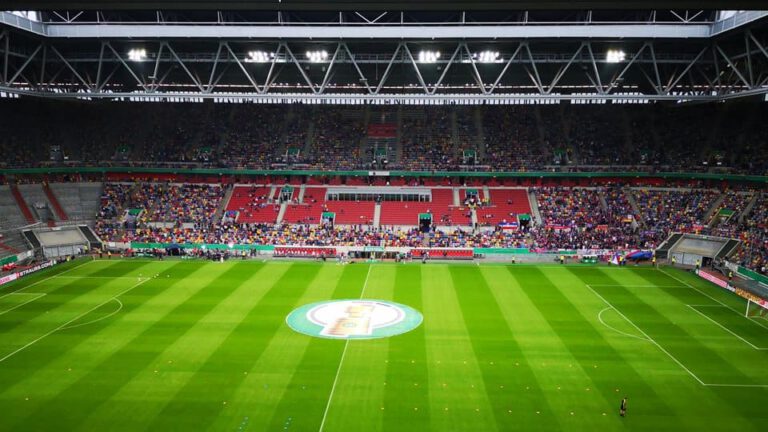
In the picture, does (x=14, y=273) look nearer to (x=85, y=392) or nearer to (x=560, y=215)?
(x=85, y=392)

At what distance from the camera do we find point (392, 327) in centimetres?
2819

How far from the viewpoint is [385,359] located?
24.1 m

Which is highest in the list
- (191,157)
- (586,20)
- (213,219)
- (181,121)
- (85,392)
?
(586,20)

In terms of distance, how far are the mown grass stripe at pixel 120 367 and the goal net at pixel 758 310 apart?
3131 cm

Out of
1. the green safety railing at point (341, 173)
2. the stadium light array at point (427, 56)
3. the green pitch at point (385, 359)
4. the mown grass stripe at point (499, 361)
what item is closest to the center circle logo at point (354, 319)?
the green pitch at point (385, 359)

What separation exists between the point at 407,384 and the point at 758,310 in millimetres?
23250

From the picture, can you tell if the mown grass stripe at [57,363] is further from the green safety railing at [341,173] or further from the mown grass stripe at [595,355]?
the green safety railing at [341,173]

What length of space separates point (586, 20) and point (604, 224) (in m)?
19.5

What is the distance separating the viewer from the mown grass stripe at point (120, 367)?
1914 centimetres

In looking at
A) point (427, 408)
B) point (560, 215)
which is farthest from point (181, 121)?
point (427, 408)

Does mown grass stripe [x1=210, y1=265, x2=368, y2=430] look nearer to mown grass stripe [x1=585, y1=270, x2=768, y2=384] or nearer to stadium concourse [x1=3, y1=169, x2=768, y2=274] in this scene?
mown grass stripe [x1=585, y1=270, x2=768, y2=384]

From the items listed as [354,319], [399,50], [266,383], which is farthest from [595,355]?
[399,50]

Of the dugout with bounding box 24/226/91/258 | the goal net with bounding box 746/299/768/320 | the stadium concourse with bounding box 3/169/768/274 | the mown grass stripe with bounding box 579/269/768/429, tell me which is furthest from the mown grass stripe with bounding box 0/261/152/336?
the goal net with bounding box 746/299/768/320

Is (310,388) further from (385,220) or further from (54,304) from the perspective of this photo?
(385,220)
